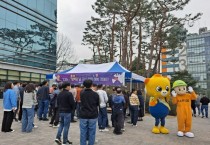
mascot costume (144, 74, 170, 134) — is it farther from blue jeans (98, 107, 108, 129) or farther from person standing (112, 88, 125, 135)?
blue jeans (98, 107, 108, 129)

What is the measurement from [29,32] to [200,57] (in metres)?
69.3

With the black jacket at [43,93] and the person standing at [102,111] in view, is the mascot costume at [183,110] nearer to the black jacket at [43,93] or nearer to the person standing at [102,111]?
the person standing at [102,111]

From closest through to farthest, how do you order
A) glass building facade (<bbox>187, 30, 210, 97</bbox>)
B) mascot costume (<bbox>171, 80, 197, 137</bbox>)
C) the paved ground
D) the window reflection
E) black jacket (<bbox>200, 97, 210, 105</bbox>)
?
the paved ground → mascot costume (<bbox>171, 80, 197, 137</bbox>) → black jacket (<bbox>200, 97, 210, 105</bbox>) → the window reflection → glass building facade (<bbox>187, 30, 210, 97</bbox>)

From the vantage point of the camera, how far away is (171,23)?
23.6 metres

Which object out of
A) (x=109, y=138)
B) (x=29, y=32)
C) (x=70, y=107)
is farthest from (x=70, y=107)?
(x=29, y=32)

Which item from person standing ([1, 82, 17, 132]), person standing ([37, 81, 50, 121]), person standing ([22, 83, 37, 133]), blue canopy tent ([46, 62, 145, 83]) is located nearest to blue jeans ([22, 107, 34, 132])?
person standing ([22, 83, 37, 133])

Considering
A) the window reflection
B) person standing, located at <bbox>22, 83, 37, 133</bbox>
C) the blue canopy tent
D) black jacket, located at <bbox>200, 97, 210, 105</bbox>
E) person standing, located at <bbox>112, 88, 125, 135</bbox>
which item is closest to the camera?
person standing, located at <bbox>22, 83, 37, 133</bbox>

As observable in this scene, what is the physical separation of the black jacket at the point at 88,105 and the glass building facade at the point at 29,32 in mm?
27537

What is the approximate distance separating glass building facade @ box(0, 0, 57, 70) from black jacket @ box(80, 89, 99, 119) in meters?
27.5

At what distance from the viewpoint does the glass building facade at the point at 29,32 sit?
32031mm

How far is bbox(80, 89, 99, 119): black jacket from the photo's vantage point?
20.8 feet

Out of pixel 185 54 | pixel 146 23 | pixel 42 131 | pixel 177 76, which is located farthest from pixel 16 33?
pixel 185 54

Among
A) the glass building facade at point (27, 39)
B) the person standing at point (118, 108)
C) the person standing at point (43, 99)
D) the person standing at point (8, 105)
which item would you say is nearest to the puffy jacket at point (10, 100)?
the person standing at point (8, 105)

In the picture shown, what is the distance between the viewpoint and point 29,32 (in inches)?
1437
